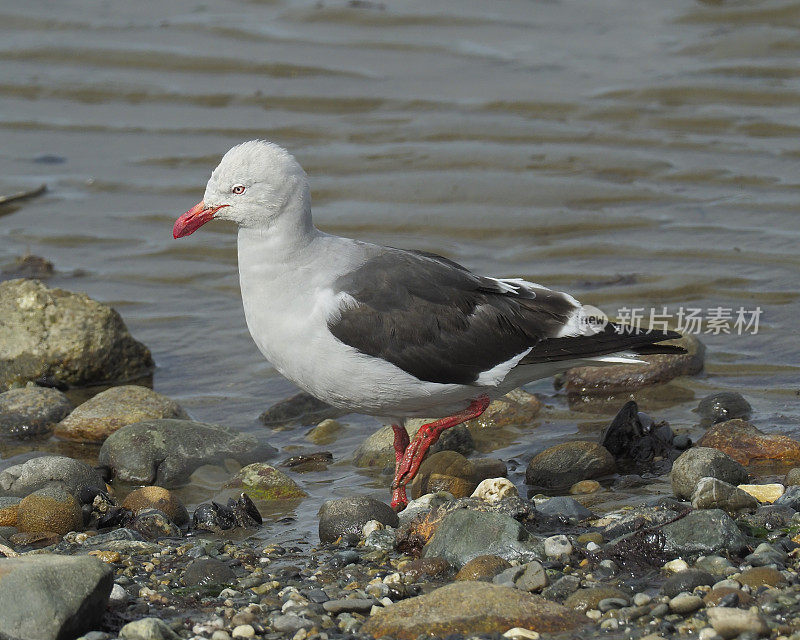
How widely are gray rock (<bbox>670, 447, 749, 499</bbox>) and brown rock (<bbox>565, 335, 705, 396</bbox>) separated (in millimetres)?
1698

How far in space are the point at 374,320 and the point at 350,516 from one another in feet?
3.23

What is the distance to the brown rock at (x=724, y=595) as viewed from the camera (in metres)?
4.41

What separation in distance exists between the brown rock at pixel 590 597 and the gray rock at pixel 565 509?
3.14ft

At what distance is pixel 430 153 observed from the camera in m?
11.7

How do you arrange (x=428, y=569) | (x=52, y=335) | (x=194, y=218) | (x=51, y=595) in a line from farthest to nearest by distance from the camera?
1. (x=52, y=335)
2. (x=194, y=218)
3. (x=428, y=569)
4. (x=51, y=595)

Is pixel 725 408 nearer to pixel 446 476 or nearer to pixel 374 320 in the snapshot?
pixel 446 476

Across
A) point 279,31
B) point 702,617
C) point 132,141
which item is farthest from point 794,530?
→ point 279,31

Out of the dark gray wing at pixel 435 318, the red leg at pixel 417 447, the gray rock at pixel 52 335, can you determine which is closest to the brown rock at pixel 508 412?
the red leg at pixel 417 447

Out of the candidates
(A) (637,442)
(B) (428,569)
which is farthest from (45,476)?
(A) (637,442)

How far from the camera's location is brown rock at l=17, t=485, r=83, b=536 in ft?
18.7

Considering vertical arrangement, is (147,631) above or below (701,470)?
below

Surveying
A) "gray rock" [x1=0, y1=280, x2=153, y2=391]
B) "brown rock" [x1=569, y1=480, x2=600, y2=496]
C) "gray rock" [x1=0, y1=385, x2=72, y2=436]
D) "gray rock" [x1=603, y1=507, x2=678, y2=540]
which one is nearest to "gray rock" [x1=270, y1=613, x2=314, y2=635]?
"gray rock" [x1=603, y1=507, x2=678, y2=540]

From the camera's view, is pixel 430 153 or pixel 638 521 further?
pixel 430 153

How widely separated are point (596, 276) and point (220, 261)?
3093 millimetres
